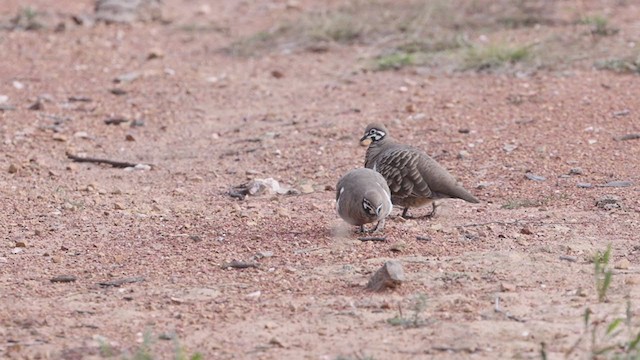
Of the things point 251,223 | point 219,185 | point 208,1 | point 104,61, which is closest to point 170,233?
point 251,223

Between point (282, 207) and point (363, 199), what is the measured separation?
136cm

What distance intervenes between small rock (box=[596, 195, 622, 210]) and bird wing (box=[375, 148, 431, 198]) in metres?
1.24

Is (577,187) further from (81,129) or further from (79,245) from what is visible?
(81,129)

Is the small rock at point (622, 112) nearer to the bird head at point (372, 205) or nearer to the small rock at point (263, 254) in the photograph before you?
the bird head at point (372, 205)

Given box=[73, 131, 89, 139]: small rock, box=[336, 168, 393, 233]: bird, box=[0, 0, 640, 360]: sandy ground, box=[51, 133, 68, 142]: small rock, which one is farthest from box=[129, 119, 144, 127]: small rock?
box=[336, 168, 393, 233]: bird

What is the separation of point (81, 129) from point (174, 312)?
18.6 ft

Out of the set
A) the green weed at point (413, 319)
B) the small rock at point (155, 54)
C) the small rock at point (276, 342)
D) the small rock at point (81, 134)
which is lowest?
the small rock at point (81, 134)

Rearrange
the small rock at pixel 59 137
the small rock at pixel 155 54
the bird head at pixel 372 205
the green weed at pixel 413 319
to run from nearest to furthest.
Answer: the green weed at pixel 413 319 → the bird head at pixel 372 205 → the small rock at pixel 59 137 → the small rock at pixel 155 54

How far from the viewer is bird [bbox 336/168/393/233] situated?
7910mm

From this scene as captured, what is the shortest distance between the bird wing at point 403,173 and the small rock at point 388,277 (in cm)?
199

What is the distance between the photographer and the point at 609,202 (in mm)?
8672

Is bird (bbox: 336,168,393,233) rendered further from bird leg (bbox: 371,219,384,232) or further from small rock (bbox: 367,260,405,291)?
small rock (bbox: 367,260,405,291)

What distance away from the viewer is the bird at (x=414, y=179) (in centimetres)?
873

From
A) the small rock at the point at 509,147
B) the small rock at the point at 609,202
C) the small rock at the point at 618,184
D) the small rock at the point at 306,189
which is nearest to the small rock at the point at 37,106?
the small rock at the point at 306,189
